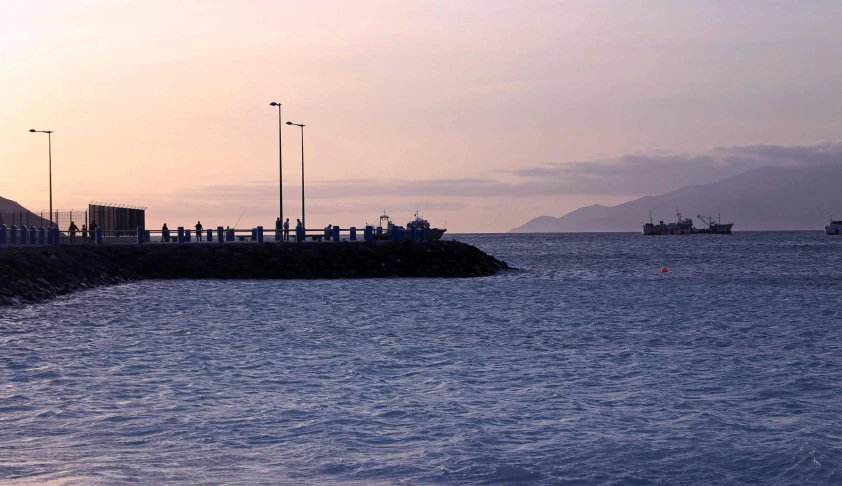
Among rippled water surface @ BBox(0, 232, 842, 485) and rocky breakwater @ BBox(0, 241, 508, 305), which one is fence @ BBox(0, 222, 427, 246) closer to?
rocky breakwater @ BBox(0, 241, 508, 305)

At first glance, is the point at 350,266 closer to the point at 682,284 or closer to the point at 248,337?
the point at 682,284

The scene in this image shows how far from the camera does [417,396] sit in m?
15.9

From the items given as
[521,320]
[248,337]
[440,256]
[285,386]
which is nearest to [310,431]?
[285,386]

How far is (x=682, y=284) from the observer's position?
170 ft

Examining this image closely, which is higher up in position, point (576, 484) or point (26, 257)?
point (26, 257)

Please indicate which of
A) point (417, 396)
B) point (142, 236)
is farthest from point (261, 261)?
point (417, 396)

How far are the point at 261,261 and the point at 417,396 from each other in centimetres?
4069

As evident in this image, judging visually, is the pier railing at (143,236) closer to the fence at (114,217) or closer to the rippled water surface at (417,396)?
the fence at (114,217)

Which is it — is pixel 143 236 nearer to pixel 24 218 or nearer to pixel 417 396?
pixel 24 218

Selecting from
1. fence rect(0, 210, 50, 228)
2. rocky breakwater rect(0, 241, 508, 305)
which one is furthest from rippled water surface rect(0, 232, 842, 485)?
fence rect(0, 210, 50, 228)

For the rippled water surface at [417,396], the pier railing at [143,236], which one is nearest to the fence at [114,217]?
the pier railing at [143,236]

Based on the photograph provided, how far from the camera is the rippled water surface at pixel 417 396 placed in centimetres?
1122

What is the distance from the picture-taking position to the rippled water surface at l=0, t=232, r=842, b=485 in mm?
11219

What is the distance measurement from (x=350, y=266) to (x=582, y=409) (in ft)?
138
